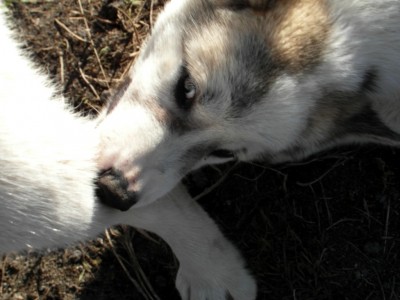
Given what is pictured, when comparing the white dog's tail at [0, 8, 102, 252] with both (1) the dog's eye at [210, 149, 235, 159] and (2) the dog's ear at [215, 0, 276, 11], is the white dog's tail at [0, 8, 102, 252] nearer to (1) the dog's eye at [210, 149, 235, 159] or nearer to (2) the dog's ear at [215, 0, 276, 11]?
(1) the dog's eye at [210, 149, 235, 159]

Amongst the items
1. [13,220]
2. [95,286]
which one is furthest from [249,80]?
[95,286]

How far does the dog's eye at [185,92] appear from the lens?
191cm

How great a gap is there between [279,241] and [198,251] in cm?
44

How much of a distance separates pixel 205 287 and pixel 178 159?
2.21ft

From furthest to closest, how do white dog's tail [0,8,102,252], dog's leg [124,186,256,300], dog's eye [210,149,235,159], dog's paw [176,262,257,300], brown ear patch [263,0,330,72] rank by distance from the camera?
dog's paw [176,262,257,300] → dog's leg [124,186,256,300] → dog's eye [210,149,235,159] → brown ear patch [263,0,330,72] → white dog's tail [0,8,102,252]

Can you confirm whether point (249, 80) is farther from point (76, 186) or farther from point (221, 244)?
point (221, 244)

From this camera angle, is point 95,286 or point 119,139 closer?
point 119,139

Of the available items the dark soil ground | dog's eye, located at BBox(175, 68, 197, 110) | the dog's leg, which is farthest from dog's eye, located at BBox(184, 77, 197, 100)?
the dark soil ground

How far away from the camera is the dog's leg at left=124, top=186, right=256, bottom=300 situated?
227cm

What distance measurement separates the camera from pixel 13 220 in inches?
67.9

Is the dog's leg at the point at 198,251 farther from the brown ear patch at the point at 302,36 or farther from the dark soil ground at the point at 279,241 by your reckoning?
the brown ear patch at the point at 302,36

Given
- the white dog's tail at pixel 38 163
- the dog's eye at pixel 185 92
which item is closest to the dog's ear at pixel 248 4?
the dog's eye at pixel 185 92

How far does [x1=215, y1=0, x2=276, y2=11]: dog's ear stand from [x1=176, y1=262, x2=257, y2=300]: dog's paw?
1.01 m

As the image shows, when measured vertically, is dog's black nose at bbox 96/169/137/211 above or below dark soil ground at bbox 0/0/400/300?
above
